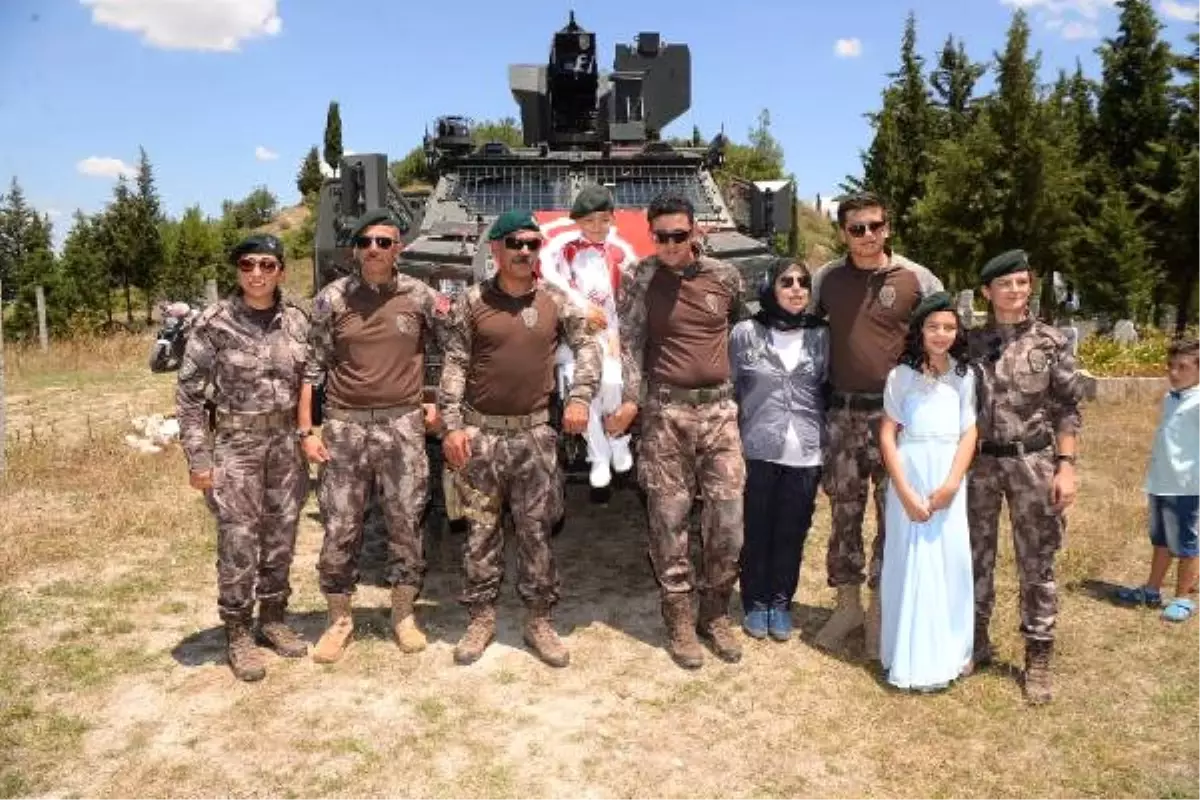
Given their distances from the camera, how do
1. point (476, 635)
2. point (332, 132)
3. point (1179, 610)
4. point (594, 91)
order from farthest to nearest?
point (332, 132), point (594, 91), point (1179, 610), point (476, 635)

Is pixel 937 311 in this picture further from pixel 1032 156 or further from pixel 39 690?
pixel 1032 156

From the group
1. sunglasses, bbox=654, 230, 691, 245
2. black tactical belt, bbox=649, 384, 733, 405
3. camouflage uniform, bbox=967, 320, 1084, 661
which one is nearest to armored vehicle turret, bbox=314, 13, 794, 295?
sunglasses, bbox=654, 230, 691, 245

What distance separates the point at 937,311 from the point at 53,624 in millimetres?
4795

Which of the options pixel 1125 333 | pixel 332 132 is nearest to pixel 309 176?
pixel 332 132

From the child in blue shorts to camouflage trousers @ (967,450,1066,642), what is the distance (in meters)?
1.56

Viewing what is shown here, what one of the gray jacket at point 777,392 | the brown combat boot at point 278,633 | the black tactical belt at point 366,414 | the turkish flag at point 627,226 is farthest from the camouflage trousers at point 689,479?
the brown combat boot at point 278,633

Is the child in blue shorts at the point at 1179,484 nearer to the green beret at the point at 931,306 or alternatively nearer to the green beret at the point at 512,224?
the green beret at the point at 931,306

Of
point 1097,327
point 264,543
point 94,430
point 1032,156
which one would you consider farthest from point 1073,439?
point 1097,327

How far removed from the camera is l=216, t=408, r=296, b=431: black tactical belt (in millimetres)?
4246

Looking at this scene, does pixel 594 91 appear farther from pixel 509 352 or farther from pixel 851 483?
pixel 851 483

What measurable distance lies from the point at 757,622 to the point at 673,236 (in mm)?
2036

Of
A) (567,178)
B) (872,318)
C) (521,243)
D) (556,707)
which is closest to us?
(556,707)

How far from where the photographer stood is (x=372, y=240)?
4273 mm

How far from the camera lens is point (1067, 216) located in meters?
15.3
